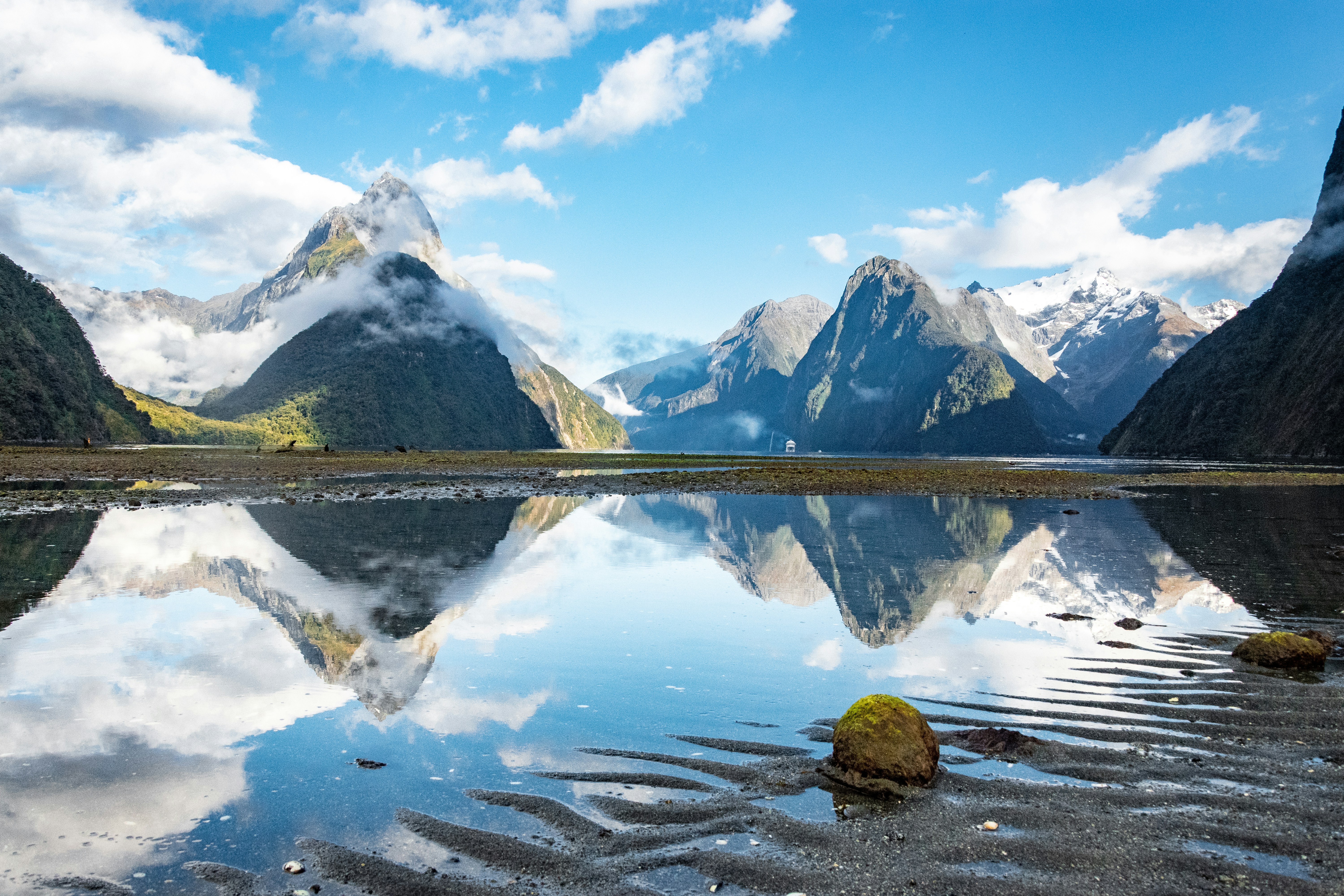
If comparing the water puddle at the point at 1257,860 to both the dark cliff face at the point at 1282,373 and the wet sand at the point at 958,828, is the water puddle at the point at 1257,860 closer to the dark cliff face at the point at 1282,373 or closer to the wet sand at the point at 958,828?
the wet sand at the point at 958,828

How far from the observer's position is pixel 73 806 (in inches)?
280

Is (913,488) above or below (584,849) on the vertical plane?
above

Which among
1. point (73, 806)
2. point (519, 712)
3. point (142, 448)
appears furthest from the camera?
point (142, 448)

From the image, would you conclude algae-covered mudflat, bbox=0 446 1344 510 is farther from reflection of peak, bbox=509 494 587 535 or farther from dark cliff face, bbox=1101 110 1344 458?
dark cliff face, bbox=1101 110 1344 458

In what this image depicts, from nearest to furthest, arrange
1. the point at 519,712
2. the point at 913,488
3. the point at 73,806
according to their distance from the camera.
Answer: the point at 73,806 → the point at 519,712 → the point at 913,488

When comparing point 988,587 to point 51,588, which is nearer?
point 51,588

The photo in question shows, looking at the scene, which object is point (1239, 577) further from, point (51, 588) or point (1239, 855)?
point (51, 588)

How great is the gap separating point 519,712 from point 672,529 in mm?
23501

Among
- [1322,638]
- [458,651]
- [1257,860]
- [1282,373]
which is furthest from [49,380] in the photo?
[1282,373]

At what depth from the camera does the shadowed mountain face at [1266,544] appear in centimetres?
1789

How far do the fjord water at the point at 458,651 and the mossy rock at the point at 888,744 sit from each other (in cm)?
57

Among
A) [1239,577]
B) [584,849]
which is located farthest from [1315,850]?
[1239,577]

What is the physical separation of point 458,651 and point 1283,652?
13.6 m

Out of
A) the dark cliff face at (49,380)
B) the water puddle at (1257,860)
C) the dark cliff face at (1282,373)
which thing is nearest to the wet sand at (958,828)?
the water puddle at (1257,860)
